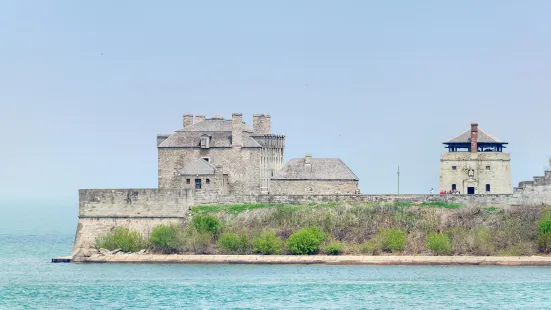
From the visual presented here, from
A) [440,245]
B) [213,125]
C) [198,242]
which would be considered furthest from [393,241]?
[213,125]

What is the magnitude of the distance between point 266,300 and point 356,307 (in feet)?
12.9

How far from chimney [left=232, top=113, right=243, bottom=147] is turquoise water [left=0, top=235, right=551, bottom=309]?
13024 millimetres

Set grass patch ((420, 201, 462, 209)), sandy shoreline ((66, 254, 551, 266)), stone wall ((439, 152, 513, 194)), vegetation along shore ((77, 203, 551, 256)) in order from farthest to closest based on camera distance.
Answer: stone wall ((439, 152, 513, 194)) → grass patch ((420, 201, 462, 209)) → vegetation along shore ((77, 203, 551, 256)) → sandy shoreline ((66, 254, 551, 266))

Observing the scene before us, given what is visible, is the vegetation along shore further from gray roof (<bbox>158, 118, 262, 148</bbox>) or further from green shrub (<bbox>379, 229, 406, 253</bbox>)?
gray roof (<bbox>158, 118, 262, 148</bbox>)

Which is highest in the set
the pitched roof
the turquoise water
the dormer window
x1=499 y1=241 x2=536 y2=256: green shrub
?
the dormer window

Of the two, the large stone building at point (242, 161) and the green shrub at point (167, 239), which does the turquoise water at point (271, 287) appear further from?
the large stone building at point (242, 161)

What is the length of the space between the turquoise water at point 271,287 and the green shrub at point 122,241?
2.81 m

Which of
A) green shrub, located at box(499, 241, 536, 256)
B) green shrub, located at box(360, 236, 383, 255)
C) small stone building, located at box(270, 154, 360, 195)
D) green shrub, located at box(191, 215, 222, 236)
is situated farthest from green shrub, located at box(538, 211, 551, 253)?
green shrub, located at box(191, 215, 222, 236)

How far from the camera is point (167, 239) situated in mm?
74875

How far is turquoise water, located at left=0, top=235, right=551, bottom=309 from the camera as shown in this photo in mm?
59406

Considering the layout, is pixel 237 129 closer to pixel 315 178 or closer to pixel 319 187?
pixel 315 178

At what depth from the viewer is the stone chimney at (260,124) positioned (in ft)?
283

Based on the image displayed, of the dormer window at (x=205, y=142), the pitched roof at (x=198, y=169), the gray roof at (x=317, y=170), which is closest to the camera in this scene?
the pitched roof at (x=198, y=169)

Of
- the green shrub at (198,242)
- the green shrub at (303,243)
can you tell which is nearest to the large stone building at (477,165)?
the green shrub at (303,243)
